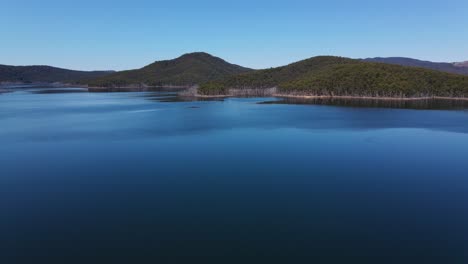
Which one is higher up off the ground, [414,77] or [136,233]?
[414,77]

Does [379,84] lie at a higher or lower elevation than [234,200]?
higher

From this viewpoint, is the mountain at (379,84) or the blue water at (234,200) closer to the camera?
the blue water at (234,200)

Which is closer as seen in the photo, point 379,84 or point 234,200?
point 234,200

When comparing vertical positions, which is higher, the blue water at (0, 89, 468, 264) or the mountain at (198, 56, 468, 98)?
the mountain at (198, 56, 468, 98)

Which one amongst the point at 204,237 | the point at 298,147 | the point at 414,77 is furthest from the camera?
the point at 414,77

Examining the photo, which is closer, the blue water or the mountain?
the blue water

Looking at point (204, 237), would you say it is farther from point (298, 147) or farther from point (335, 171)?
point (298, 147)

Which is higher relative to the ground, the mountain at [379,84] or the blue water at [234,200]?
the mountain at [379,84]

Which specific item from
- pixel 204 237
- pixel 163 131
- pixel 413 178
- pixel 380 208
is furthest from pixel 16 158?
pixel 413 178
